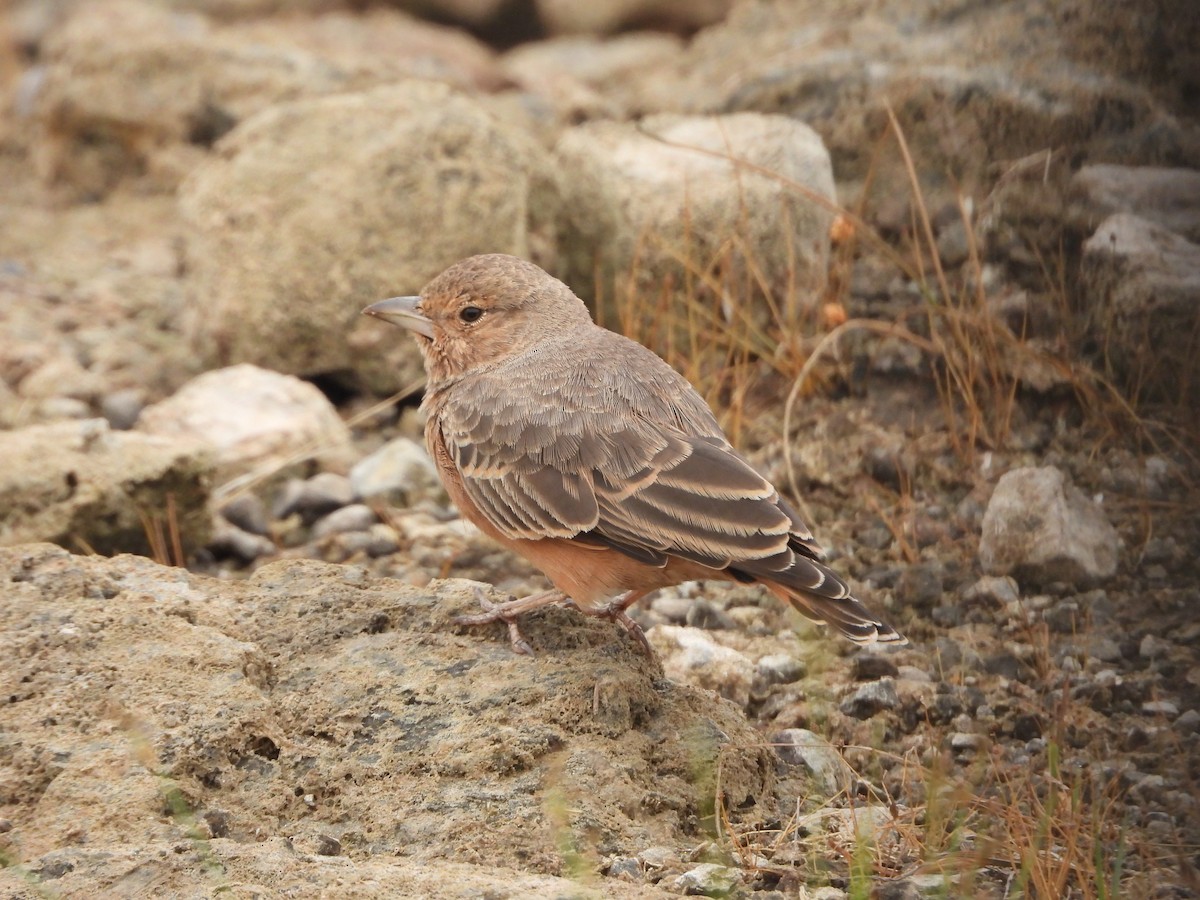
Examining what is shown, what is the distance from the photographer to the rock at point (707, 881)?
339 cm

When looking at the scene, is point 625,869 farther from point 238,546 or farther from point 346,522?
point 238,546

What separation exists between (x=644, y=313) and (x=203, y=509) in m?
2.20

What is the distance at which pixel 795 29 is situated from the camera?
962 cm

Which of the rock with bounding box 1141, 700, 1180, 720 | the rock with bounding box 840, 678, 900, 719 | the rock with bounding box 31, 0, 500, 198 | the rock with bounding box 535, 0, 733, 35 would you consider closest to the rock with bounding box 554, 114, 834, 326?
the rock with bounding box 840, 678, 900, 719

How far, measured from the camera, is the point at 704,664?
5.09 m

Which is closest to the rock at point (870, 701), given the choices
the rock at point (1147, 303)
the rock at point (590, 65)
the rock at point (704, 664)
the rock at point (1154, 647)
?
the rock at point (704, 664)

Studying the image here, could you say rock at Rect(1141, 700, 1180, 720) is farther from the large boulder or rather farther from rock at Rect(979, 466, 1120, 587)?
the large boulder

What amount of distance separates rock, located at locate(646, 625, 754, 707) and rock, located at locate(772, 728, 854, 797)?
0.55 metres

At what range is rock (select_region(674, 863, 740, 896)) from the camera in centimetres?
339

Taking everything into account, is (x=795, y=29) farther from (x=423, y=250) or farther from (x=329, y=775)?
(x=329, y=775)

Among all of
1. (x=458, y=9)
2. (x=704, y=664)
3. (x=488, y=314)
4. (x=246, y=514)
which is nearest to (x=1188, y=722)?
(x=704, y=664)

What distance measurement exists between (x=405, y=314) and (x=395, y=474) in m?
1.55

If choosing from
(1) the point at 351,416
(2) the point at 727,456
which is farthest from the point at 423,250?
(2) the point at 727,456

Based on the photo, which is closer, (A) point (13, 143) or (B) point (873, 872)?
(B) point (873, 872)
